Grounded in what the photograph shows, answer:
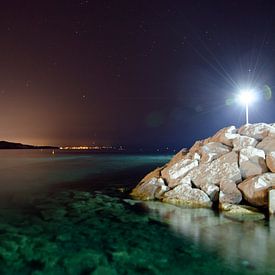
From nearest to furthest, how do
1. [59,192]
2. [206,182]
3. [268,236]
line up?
[268,236] → [206,182] → [59,192]

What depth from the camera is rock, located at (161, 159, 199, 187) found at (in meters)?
14.2

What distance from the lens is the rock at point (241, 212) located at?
1032cm

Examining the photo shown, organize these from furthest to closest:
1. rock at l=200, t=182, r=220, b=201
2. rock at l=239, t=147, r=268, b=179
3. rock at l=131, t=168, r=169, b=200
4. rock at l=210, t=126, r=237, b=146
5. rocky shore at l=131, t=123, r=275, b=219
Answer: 1. rock at l=210, t=126, r=237, b=146
2. rock at l=131, t=168, r=169, b=200
3. rock at l=200, t=182, r=220, b=201
4. rock at l=239, t=147, r=268, b=179
5. rocky shore at l=131, t=123, r=275, b=219

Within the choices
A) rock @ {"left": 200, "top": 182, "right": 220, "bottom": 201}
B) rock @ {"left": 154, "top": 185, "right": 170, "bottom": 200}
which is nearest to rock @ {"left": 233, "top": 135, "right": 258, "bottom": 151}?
rock @ {"left": 200, "top": 182, "right": 220, "bottom": 201}

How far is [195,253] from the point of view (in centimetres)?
727

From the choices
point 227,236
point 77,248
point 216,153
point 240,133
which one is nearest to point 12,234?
point 77,248

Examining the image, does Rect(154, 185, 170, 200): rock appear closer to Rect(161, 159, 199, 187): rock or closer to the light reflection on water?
Rect(161, 159, 199, 187): rock

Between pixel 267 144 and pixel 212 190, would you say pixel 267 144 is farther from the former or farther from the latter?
pixel 212 190

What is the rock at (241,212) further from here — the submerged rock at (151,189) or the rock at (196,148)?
the rock at (196,148)

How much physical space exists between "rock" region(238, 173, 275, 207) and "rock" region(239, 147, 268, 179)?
911 mm

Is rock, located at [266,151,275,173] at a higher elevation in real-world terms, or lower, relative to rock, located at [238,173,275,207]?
higher

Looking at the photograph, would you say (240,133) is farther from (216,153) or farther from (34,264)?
(34,264)

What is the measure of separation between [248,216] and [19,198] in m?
12.3

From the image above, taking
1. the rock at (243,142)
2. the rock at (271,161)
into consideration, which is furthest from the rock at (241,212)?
the rock at (243,142)
